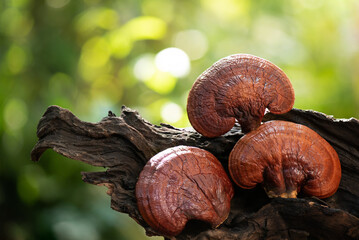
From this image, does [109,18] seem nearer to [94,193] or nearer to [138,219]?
[94,193]

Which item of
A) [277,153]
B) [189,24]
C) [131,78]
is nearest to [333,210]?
[277,153]

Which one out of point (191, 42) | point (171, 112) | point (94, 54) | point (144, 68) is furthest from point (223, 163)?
point (191, 42)

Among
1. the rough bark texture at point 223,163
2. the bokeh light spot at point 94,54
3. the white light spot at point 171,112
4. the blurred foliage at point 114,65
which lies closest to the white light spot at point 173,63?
the blurred foliage at point 114,65

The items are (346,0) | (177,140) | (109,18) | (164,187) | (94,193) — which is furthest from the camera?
(346,0)

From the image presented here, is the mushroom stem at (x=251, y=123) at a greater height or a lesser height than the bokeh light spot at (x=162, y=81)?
lesser

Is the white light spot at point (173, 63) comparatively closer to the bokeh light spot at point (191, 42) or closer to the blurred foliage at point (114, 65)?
the blurred foliage at point (114, 65)

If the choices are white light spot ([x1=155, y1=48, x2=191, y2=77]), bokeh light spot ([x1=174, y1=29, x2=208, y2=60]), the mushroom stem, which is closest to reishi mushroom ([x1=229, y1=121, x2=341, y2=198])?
the mushroom stem
